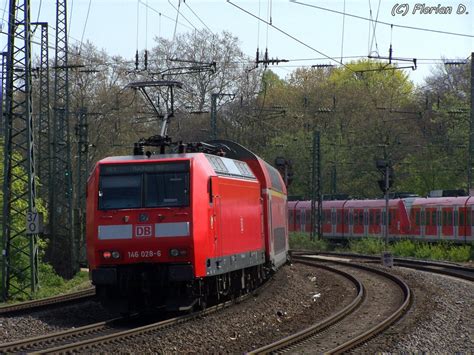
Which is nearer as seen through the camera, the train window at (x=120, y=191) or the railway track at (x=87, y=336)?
the railway track at (x=87, y=336)

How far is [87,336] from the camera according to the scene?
47.8 ft

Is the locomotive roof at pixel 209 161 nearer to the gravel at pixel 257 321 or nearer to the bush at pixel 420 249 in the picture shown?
the gravel at pixel 257 321

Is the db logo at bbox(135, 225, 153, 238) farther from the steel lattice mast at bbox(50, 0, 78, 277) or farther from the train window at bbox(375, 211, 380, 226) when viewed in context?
the train window at bbox(375, 211, 380, 226)

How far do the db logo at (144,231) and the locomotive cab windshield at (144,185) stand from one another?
39cm

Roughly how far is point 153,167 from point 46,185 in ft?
98.1

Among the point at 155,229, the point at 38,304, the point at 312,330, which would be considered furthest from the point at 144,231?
the point at 38,304

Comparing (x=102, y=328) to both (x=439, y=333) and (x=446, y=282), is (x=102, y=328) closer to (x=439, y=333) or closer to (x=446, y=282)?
(x=439, y=333)

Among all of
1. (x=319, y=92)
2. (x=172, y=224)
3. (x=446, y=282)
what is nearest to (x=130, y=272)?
(x=172, y=224)

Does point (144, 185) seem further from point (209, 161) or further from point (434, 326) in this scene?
point (434, 326)

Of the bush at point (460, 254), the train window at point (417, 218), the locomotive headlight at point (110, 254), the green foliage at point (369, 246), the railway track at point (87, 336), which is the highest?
the locomotive headlight at point (110, 254)

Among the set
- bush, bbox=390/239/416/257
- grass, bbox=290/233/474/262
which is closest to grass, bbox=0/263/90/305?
grass, bbox=290/233/474/262

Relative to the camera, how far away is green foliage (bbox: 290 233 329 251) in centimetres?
5116

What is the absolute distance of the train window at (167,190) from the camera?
16.5 metres

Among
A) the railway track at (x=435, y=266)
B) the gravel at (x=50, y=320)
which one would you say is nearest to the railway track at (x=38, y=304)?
the gravel at (x=50, y=320)
